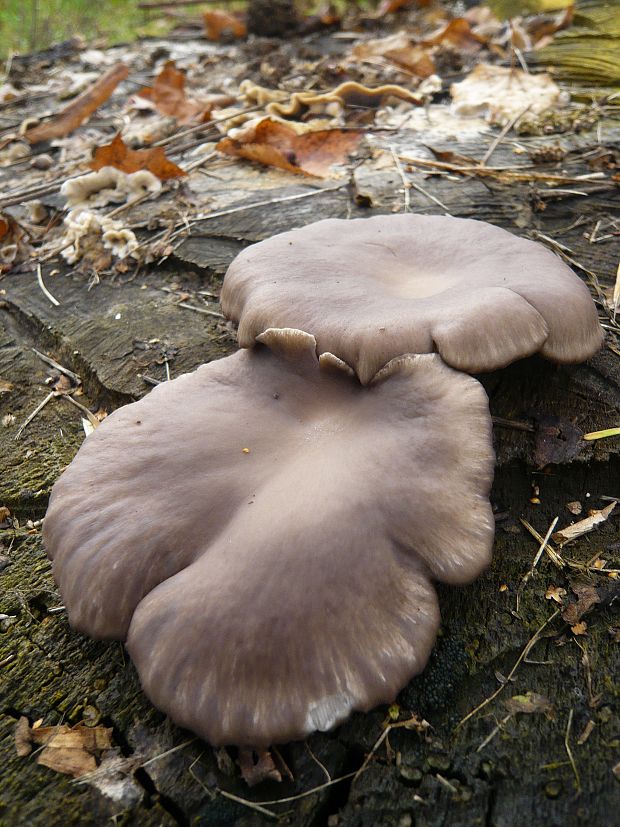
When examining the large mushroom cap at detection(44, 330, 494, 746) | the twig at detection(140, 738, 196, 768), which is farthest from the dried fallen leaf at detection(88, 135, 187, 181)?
the twig at detection(140, 738, 196, 768)

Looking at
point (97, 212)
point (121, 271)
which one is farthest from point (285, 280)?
point (97, 212)

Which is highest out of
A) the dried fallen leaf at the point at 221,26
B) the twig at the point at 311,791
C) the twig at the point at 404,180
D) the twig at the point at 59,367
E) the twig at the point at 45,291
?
the dried fallen leaf at the point at 221,26

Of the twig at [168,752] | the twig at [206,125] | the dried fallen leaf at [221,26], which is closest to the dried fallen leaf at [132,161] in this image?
the twig at [206,125]

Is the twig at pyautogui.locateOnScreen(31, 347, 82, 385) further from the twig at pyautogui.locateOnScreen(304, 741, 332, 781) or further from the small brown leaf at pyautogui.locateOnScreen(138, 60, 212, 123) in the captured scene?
the small brown leaf at pyautogui.locateOnScreen(138, 60, 212, 123)

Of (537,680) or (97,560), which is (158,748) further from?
(537,680)

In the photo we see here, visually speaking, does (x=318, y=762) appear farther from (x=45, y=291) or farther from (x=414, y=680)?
(x=45, y=291)

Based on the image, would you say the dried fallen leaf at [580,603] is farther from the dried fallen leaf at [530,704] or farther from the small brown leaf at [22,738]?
the small brown leaf at [22,738]

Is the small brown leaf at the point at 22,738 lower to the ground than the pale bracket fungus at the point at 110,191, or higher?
lower
